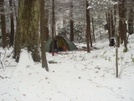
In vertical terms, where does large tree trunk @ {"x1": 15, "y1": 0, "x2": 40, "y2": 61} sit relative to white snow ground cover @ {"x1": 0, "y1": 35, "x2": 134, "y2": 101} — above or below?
above

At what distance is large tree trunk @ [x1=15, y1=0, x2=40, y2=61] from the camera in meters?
6.22

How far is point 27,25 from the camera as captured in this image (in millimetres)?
6258

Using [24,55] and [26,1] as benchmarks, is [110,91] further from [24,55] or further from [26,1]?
[26,1]

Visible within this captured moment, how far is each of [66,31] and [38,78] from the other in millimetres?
19935

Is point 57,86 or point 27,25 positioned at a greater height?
point 27,25

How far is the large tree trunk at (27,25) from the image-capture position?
6.22m

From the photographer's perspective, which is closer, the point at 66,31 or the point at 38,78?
the point at 38,78

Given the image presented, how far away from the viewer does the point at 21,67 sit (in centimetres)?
541

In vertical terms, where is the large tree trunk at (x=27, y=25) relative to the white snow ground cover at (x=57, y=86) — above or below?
above

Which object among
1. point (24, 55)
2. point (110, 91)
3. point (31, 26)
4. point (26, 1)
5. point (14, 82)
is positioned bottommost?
point (110, 91)

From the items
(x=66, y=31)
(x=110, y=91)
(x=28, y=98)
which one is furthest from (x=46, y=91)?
(x=66, y=31)

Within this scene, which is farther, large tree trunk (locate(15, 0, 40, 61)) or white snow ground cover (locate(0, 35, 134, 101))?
large tree trunk (locate(15, 0, 40, 61))

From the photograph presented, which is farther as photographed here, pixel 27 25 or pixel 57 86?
pixel 27 25

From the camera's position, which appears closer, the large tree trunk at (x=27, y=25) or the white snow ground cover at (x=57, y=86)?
the white snow ground cover at (x=57, y=86)
